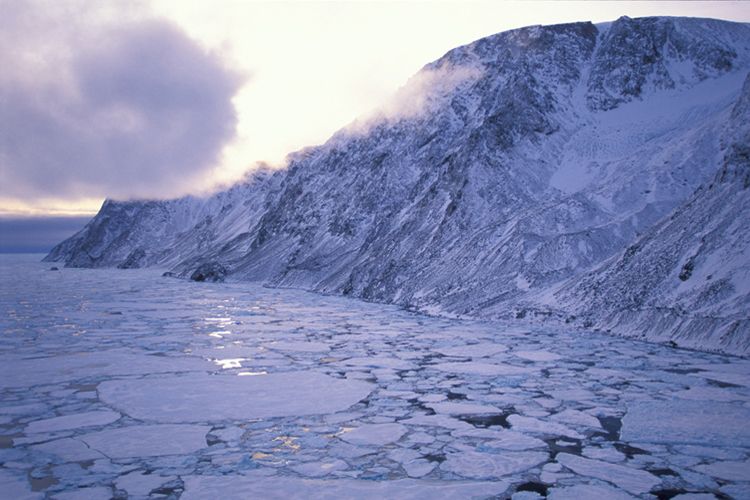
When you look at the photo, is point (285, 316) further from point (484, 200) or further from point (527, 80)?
point (527, 80)

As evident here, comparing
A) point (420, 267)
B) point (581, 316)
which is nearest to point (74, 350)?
point (581, 316)

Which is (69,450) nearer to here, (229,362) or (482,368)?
(229,362)

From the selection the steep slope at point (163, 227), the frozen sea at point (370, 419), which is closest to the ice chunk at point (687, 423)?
the frozen sea at point (370, 419)

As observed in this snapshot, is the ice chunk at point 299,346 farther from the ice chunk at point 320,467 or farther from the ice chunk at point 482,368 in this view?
the ice chunk at point 320,467

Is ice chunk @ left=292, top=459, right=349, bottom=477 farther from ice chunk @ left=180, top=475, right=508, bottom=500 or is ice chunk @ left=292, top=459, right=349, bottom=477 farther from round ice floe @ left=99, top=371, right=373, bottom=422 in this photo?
round ice floe @ left=99, top=371, right=373, bottom=422

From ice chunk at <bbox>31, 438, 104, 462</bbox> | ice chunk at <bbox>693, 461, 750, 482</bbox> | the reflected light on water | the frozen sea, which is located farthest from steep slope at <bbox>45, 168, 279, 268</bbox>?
ice chunk at <bbox>693, 461, 750, 482</bbox>
